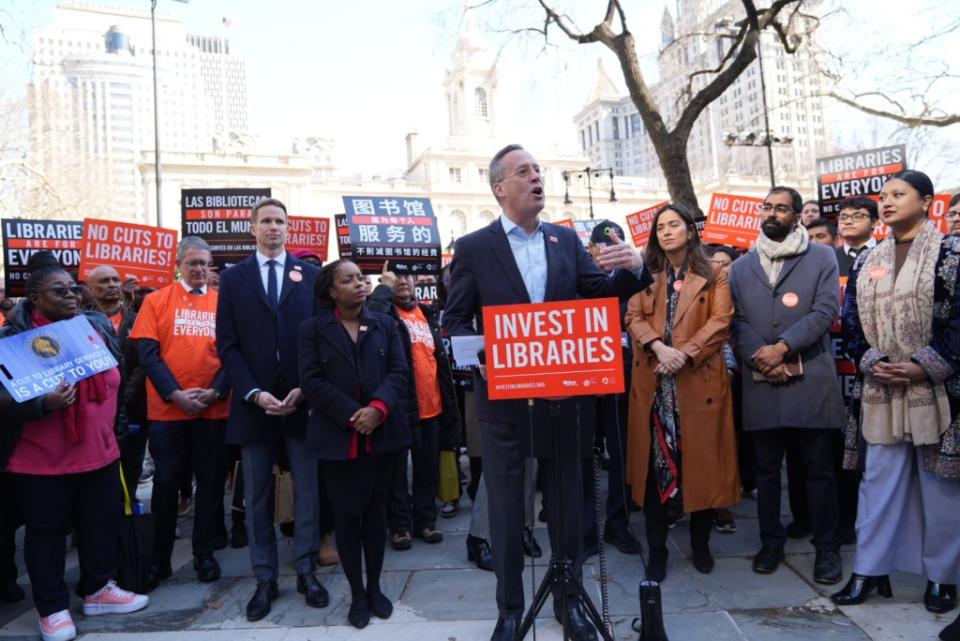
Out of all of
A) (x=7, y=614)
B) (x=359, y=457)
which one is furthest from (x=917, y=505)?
(x=7, y=614)

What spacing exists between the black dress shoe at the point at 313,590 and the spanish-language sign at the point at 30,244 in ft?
16.6

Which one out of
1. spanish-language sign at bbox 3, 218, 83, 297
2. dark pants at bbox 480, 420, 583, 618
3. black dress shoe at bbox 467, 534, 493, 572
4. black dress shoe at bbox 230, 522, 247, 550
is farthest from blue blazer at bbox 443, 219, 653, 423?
spanish-language sign at bbox 3, 218, 83, 297

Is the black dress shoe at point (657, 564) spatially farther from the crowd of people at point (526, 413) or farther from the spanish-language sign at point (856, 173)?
the spanish-language sign at point (856, 173)

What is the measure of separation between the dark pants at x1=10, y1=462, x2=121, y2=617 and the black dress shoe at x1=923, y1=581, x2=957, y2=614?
4.51m

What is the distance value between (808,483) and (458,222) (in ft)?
238

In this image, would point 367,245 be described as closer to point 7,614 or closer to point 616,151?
point 7,614

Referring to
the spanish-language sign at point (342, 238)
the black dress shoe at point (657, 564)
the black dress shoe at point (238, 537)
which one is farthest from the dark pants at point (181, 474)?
the spanish-language sign at point (342, 238)

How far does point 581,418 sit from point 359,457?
1.28 metres

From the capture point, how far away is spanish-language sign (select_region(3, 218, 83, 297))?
770 cm

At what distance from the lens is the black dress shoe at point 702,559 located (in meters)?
4.26

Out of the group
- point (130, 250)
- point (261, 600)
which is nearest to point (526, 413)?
point (261, 600)

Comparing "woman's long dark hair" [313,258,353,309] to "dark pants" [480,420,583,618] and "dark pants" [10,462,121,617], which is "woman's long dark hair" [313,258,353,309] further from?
"dark pants" [10,462,121,617]

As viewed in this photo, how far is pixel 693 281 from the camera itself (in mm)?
4246

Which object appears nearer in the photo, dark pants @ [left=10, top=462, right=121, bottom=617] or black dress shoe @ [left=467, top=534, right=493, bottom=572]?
dark pants @ [left=10, top=462, right=121, bottom=617]
